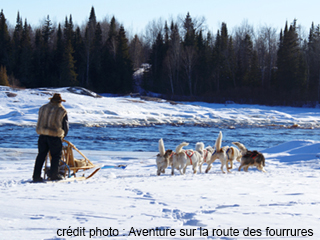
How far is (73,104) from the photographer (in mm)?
23547

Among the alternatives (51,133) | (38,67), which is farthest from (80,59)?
(51,133)

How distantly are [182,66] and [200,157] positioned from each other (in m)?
40.0

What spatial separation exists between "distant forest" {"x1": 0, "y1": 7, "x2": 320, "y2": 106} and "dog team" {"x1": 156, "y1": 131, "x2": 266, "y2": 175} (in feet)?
109

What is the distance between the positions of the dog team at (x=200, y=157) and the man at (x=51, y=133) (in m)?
2.26

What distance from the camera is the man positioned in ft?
18.9

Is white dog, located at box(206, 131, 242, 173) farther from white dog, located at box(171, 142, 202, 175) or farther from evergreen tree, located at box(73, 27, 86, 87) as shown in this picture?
evergreen tree, located at box(73, 27, 86, 87)

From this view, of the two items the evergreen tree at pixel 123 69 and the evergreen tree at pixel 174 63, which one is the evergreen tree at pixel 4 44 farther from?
the evergreen tree at pixel 174 63

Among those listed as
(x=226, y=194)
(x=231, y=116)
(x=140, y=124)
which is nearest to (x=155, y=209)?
(x=226, y=194)

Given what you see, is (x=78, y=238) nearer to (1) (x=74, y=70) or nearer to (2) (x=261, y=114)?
(2) (x=261, y=114)

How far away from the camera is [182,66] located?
4709 cm

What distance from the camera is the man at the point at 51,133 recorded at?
5.77 meters

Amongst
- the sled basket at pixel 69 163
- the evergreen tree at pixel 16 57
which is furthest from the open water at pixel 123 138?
the evergreen tree at pixel 16 57

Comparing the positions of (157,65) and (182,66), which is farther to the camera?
(157,65)

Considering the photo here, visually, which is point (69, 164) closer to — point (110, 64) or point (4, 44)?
point (110, 64)
